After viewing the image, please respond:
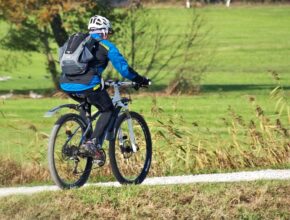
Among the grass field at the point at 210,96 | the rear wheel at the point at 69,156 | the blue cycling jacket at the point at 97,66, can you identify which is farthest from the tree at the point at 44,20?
the blue cycling jacket at the point at 97,66

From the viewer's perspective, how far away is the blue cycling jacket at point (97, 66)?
10477 mm

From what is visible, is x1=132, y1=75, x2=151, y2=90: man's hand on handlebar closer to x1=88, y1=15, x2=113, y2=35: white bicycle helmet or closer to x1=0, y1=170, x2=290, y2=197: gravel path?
x1=88, y1=15, x2=113, y2=35: white bicycle helmet

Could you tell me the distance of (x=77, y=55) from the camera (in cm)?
1038

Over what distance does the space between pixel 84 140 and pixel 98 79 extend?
651 mm

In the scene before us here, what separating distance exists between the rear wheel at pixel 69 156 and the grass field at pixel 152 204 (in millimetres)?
711

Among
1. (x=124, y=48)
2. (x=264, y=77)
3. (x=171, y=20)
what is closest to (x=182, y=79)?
(x=124, y=48)

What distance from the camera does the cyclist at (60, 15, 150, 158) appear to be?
1051 cm

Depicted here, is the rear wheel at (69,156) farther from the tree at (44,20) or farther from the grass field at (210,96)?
the tree at (44,20)

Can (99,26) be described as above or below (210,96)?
below

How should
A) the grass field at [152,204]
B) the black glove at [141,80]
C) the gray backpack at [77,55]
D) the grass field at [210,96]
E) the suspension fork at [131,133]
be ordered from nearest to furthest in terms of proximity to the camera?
the grass field at [152,204] → the gray backpack at [77,55] → the black glove at [141,80] → the suspension fork at [131,133] → the grass field at [210,96]

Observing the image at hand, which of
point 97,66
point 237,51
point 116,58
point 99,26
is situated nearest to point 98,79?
point 97,66

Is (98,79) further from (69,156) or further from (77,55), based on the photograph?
(69,156)

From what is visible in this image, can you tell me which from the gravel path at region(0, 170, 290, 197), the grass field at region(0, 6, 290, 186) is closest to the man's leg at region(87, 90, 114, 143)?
the gravel path at region(0, 170, 290, 197)

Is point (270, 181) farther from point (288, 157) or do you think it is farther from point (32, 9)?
point (32, 9)
